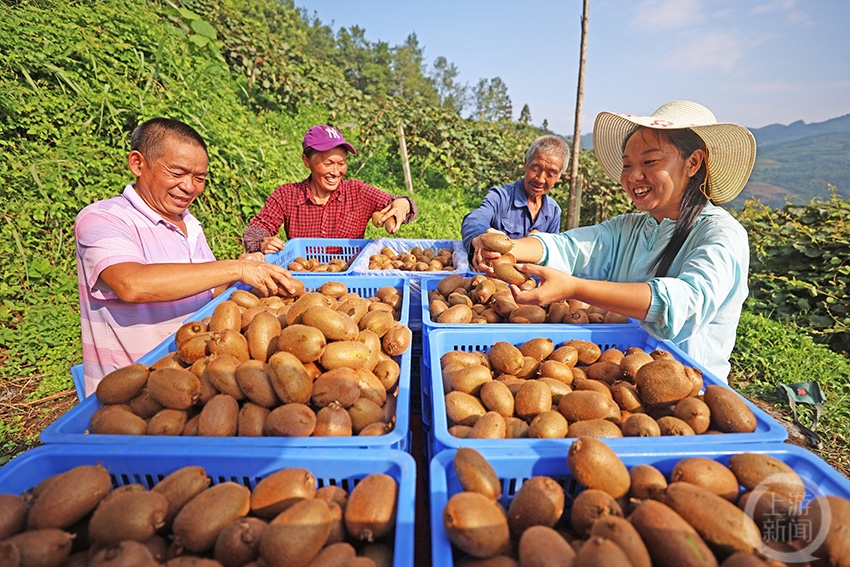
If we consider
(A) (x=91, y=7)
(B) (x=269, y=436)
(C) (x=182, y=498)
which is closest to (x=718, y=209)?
(B) (x=269, y=436)

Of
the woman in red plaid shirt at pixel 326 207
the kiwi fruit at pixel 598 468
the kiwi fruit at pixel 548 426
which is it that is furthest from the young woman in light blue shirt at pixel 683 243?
the woman in red plaid shirt at pixel 326 207

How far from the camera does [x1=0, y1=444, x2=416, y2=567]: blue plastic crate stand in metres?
1.39

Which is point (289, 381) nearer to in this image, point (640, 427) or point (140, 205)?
point (640, 427)

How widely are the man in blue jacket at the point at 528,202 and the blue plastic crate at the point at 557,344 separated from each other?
204cm

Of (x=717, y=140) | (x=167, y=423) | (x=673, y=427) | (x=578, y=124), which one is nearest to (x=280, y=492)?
(x=167, y=423)

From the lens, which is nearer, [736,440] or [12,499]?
[12,499]

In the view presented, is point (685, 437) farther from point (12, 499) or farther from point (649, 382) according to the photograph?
point (12, 499)

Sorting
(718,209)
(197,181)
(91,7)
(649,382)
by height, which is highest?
(91,7)

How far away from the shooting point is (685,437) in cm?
151

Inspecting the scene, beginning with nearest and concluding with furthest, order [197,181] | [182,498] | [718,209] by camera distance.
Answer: [182,498], [718,209], [197,181]

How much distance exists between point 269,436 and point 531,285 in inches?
78.8

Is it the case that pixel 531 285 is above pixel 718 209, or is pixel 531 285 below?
below

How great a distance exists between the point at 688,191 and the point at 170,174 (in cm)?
302

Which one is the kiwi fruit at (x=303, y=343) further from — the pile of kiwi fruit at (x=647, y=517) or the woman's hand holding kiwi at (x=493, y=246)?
the woman's hand holding kiwi at (x=493, y=246)
